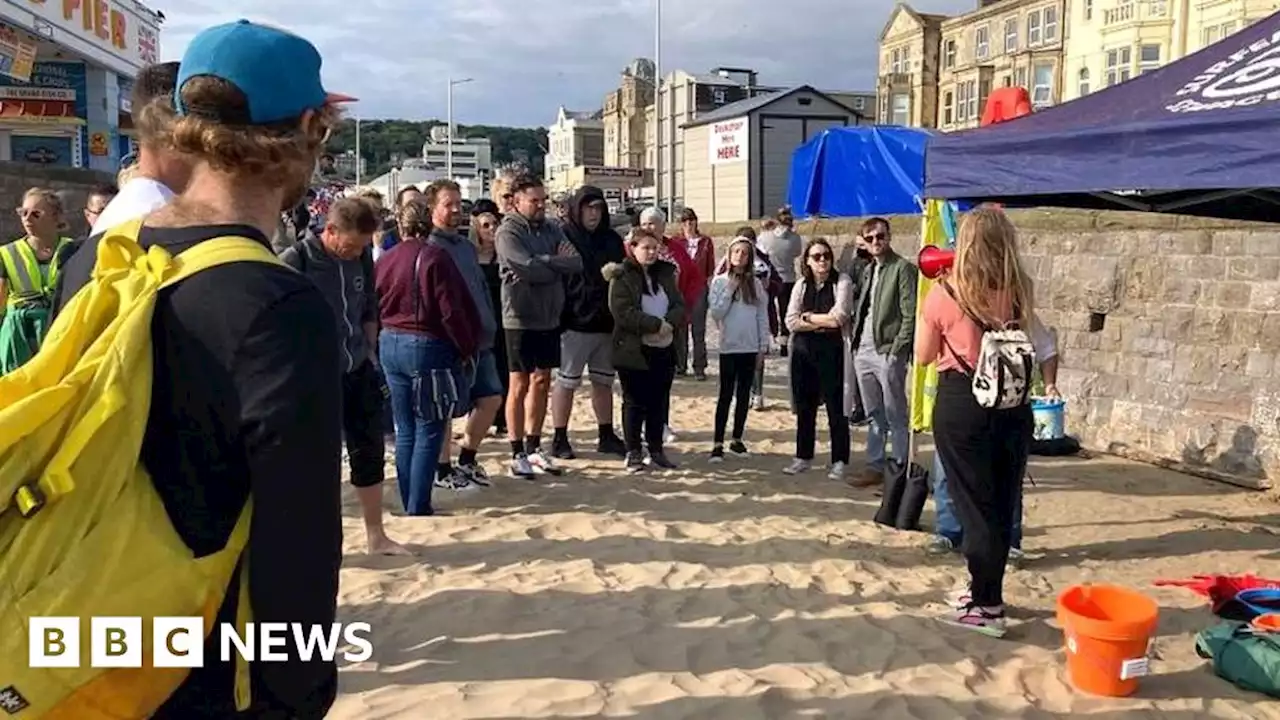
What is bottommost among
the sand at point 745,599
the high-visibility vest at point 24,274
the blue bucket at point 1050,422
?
the sand at point 745,599

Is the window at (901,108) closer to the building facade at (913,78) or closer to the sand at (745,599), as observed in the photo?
the building facade at (913,78)

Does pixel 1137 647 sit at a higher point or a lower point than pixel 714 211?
lower

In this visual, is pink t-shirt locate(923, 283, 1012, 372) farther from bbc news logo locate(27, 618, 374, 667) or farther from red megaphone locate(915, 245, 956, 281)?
bbc news logo locate(27, 618, 374, 667)

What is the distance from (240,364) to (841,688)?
10.1 ft

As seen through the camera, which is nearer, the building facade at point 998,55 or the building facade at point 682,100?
the building facade at point 682,100

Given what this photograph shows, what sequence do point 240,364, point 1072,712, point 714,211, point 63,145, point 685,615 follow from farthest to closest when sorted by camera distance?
1. point 714,211
2. point 63,145
3. point 685,615
4. point 1072,712
5. point 240,364

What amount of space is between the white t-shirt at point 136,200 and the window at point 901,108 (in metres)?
55.3

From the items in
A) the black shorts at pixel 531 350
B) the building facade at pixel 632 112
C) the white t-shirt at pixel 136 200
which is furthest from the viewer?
the building facade at pixel 632 112

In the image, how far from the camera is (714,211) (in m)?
26.8

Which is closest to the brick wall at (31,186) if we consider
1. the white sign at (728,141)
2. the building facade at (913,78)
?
the white sign at (728,141)

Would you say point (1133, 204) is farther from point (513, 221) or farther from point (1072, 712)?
point (513, 221)

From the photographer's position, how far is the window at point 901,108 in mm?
54469

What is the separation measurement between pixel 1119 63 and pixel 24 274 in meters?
44.3

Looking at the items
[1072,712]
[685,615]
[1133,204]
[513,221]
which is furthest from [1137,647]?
[513,221]
